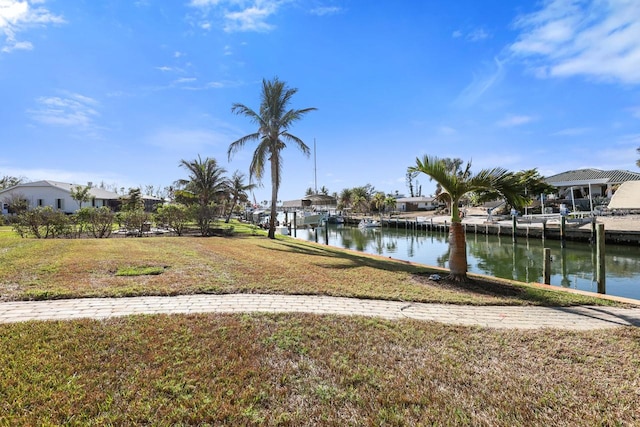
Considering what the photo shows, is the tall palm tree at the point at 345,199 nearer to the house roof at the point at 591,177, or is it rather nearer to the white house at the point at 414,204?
the white house at the point at 414,204

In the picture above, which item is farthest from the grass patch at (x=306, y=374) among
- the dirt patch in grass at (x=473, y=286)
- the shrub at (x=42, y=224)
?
the shrub at (x=42, y=224)

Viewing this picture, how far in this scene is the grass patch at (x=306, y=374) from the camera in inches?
108

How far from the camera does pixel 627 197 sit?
31.5 metres

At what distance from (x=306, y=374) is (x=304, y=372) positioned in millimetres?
44

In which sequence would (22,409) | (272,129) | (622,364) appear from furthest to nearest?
(272,129), (622,364), (22,409)

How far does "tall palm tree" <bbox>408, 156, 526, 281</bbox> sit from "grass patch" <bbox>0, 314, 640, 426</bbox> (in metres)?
3.74

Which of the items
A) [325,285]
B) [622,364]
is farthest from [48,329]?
[622,364]

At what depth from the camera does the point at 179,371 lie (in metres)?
3.34

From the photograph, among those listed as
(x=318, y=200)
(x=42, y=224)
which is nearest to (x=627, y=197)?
(x=42, y=224)

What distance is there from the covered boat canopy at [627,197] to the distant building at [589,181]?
24.4ft

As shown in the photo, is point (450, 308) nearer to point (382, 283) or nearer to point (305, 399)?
point (382, 283)

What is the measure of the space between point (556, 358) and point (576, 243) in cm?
2769

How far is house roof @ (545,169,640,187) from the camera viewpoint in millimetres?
41000

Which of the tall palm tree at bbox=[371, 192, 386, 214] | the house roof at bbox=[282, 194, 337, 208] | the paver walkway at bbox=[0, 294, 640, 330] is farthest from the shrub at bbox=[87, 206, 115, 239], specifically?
the house roof at bbox=[282, 194, 337, 208]
